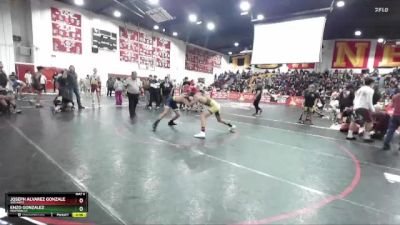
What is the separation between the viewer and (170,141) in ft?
18.7

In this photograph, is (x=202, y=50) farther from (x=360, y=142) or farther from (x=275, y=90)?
(x=360, y=142)

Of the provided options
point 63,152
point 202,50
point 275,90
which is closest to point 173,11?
point 275,90

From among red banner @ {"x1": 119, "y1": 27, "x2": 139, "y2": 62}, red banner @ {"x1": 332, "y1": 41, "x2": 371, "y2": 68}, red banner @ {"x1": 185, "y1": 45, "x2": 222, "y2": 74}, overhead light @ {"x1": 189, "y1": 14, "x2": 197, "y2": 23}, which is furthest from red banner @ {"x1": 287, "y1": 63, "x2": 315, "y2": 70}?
red banner @ {"x1": 119, "y1": 27, "x2": 139, "y2": 62}

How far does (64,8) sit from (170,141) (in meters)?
19.1

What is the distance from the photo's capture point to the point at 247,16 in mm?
20141

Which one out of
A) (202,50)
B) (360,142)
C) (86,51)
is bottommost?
(360,142)

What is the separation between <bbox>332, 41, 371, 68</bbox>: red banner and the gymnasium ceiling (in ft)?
4.20

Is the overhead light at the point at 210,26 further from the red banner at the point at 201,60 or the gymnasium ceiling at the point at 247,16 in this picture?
the red banner at the point at 201,60

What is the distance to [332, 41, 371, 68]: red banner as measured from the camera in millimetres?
26688
